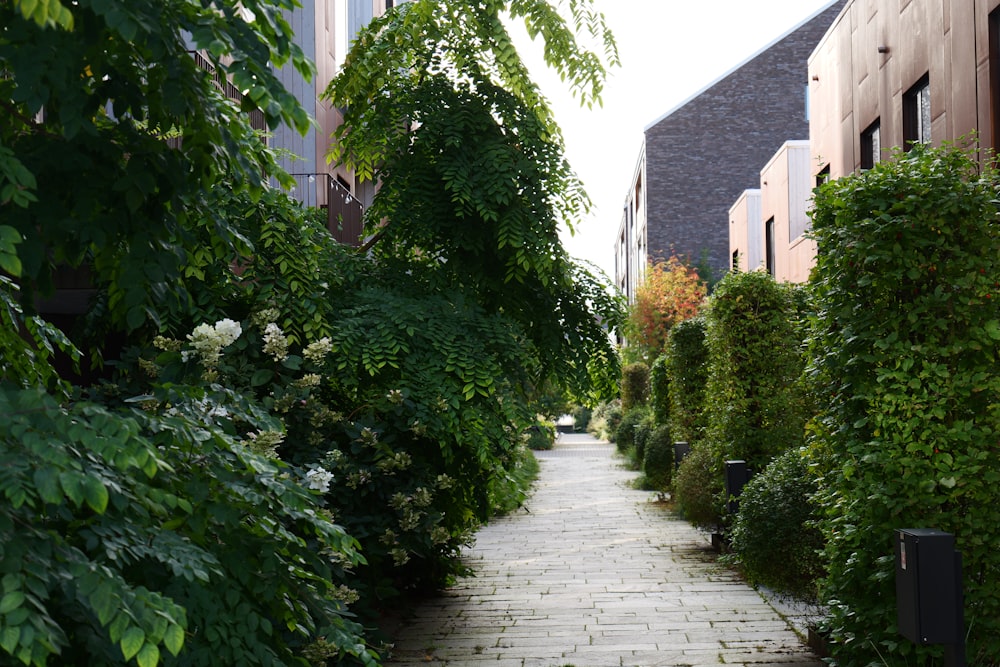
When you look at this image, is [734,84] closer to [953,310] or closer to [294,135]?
[294,135]

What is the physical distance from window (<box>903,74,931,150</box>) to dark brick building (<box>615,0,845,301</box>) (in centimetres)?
2982

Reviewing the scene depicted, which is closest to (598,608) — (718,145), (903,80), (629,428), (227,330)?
(227,330)

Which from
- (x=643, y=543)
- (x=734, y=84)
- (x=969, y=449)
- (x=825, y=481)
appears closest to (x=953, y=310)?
(x=969, y=449)

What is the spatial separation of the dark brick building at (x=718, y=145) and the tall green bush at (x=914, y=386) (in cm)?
3671

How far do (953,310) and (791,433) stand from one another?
627 cm

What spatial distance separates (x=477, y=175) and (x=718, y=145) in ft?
123

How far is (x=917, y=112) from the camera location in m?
13.0

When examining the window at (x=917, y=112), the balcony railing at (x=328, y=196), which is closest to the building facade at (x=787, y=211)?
the window at (x=917, y=112)

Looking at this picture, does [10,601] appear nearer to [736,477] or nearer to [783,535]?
[783,535]

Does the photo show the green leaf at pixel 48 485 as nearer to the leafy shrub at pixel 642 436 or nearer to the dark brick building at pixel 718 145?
the leafy shrub at pixel 642 436

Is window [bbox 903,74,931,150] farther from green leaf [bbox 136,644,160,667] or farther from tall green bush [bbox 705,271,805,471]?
green leaf [bbox 136,644,160,667]

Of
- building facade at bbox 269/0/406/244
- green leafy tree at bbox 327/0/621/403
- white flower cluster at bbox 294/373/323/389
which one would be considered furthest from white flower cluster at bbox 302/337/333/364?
building facade at bbox 269/0/406/244

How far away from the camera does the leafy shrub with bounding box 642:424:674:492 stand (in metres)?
20.7

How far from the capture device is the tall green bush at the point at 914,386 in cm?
625
